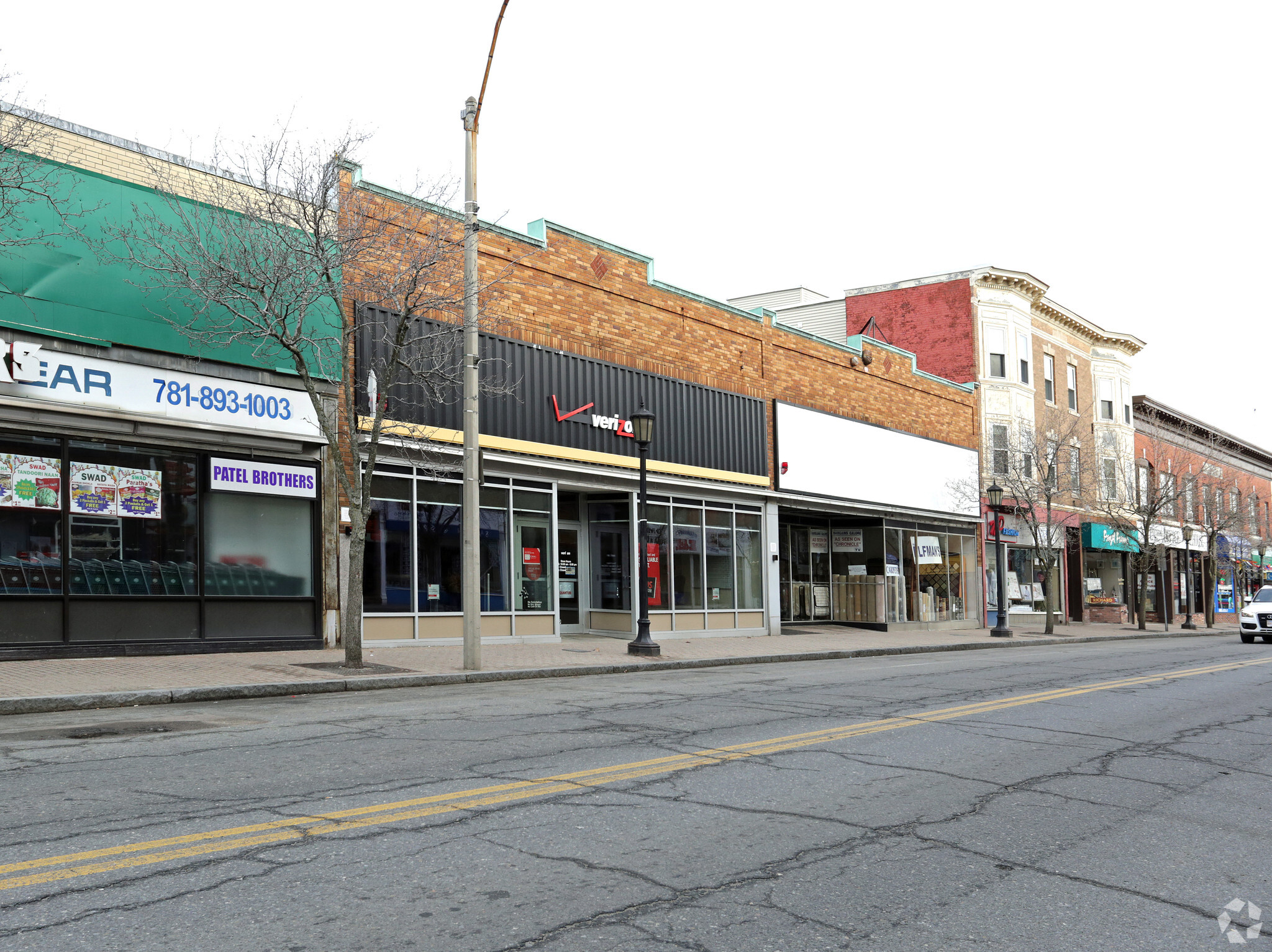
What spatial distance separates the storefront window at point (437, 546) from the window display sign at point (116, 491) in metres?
4.36

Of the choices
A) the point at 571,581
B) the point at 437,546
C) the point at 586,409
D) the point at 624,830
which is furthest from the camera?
the point at 571,581

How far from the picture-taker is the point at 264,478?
1616 centimetres

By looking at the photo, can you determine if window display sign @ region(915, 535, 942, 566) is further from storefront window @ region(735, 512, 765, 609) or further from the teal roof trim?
the teal roof trim

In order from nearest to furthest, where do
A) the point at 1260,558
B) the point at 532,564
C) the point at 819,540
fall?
the point at 532,564
the point at 819,540
the point at 1260,558

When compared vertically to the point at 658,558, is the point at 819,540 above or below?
above

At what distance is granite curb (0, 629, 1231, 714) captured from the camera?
404 inches

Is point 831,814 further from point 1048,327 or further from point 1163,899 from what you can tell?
point 1048,327

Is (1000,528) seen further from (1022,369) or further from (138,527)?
(138,527)

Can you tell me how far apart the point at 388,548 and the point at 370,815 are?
40.1ft

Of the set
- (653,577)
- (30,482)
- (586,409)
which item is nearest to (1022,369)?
(653,577)

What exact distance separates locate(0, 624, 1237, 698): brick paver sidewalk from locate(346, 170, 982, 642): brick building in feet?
3.27


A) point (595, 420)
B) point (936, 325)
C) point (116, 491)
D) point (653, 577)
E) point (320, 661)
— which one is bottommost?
point (320, 661)

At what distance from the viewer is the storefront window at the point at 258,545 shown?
15656 millimetres

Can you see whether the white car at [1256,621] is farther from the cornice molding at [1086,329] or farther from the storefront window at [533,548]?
the storefront window at [533,548]
